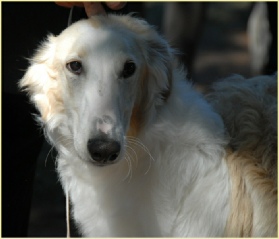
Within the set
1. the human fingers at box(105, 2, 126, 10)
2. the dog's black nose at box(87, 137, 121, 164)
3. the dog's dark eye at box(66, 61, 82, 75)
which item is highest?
the human fingers at box(105, 2, 126, 10)

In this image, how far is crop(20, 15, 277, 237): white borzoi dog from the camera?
326 cm

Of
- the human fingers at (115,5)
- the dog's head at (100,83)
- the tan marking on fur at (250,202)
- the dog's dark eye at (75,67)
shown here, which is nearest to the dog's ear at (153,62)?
the dog's head at (100,83)

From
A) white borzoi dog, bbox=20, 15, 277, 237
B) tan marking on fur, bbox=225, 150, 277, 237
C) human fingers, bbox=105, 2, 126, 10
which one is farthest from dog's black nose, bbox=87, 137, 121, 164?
human fingers, bbox=105, 2, 126, 10

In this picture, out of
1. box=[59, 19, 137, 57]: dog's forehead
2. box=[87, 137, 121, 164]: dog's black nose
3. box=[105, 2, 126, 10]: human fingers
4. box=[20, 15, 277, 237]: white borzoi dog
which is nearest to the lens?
box=[87, 137, 121, 164]: dog's black nose

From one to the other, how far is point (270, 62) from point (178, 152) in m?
3.42

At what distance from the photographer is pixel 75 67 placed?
3188mm

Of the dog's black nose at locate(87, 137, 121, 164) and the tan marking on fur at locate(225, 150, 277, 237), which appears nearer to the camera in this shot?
the dog's black nose at locate(87, 137, 121, 164)

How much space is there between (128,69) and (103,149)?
376 millimetres

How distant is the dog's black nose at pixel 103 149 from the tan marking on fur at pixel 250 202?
57cm

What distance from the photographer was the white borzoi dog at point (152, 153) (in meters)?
3.26

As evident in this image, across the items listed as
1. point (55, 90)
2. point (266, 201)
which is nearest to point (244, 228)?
point (266, 201)

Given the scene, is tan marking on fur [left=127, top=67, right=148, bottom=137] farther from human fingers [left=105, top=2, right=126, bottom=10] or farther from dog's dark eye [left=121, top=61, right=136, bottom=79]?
human fingers [left=105, top=2, right=126, bottom=10]

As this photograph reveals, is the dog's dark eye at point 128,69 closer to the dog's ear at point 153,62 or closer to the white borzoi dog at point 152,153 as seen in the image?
the white borzoi dog at point 152,153

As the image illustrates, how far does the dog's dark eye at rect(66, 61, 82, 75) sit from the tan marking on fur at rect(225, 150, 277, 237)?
76cm
